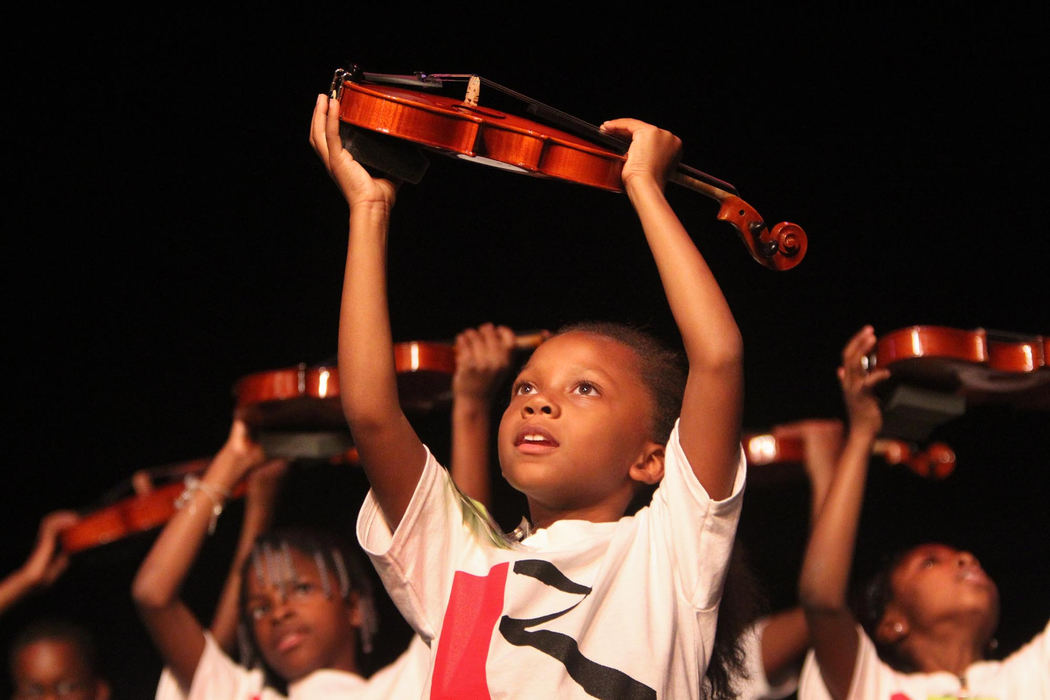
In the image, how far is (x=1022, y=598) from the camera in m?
2.37

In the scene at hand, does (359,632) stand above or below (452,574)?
below

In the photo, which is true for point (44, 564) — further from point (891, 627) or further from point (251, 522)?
point (891, 627)

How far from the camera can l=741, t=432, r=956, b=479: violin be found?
92.0 inches

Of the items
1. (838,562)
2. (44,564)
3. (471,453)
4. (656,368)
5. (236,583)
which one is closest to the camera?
(656,368)

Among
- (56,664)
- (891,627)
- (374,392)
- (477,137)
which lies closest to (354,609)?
(56,664)

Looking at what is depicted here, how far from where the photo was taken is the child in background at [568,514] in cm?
118

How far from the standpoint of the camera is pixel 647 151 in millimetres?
1334

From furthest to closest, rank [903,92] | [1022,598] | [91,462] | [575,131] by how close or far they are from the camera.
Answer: [91,462] < [1022,598] < [903,92] < [575,131]

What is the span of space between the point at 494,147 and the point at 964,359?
1.11 meters

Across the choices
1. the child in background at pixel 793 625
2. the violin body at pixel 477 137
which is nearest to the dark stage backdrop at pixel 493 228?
the child in background at pixel 793 625

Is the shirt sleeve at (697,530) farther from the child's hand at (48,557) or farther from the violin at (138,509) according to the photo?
the child's hand at (48,557)

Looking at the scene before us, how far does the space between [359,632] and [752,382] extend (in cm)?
103

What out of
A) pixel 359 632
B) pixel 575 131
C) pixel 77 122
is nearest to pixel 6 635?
pixel 359 632

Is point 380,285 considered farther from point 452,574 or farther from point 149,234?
point 149,234
